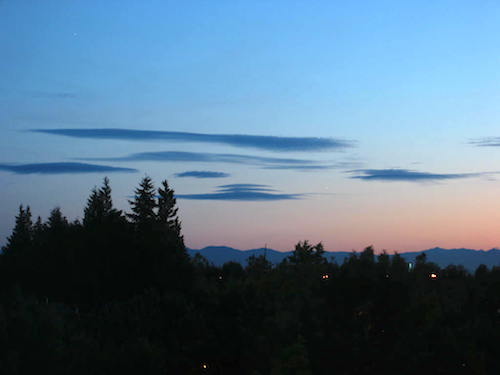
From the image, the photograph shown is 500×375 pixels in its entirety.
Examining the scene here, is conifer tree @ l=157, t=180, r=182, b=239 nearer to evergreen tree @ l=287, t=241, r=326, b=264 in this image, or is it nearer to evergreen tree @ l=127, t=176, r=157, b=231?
evergreen tree @ l=127, t=176, r=157, b=231

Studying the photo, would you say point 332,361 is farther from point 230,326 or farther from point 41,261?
point 41,261

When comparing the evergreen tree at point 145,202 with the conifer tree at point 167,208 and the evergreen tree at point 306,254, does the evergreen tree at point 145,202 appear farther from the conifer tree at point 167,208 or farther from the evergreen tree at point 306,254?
the evergreen tree at point 306,254

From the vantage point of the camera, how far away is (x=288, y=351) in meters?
43.6

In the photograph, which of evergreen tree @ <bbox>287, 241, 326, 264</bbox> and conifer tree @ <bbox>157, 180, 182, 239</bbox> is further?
evergreen tree @ <bbox>287, 241, 326, 264</bbox>

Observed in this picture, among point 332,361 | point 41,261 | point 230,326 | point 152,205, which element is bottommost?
point 332,361

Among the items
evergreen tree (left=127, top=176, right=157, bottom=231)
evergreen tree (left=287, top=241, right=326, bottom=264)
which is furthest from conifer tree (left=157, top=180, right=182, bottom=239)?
evergreen tree (left=287, top=241, right=326, bottom=264)

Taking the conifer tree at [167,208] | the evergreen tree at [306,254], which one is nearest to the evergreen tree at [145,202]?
the conifer tree at [167,208]

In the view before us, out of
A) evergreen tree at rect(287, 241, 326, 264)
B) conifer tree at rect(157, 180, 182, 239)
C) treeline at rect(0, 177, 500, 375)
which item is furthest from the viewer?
evergreen tree at rect(287, 241, 326, 264)

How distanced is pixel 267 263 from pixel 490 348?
9716cm

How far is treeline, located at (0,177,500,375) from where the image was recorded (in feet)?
114

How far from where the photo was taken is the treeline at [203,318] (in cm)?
3469

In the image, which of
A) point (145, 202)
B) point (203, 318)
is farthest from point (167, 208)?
point (203, 318)

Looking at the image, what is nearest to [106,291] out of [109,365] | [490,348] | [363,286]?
[363,286]

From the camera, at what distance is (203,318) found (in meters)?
43.0
